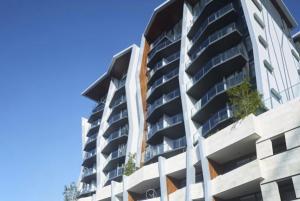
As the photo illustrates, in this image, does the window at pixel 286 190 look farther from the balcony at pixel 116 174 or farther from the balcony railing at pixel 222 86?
the balcony at pixel 116 174

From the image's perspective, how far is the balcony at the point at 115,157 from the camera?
52.2m

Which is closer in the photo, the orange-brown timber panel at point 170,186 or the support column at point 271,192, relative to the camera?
the support column at point 271,192

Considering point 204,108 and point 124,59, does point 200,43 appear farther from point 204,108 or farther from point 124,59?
point 124,59

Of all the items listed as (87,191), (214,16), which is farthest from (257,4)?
(87,191)

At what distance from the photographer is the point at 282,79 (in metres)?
39.6

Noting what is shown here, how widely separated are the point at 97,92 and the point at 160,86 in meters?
22.2

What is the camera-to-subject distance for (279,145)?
25969 mm

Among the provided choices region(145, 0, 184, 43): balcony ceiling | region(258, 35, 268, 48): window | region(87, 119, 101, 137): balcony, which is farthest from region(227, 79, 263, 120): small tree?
region(87, 119, 101, 137): balcony

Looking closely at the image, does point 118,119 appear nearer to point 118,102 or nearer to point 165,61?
point 118,102

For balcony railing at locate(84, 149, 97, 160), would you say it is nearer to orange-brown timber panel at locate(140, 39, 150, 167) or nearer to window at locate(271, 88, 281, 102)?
orange-brown timber panel at locate(140, 39, 150, 167)

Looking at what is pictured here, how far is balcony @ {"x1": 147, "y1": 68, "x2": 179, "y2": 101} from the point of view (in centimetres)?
4750

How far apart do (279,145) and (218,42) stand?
18.0m

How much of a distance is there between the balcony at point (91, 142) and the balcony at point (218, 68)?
947 inches

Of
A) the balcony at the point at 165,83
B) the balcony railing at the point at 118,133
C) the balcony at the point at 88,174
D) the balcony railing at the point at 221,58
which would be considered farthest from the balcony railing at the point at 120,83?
the balcony railing at the point at 221,58
